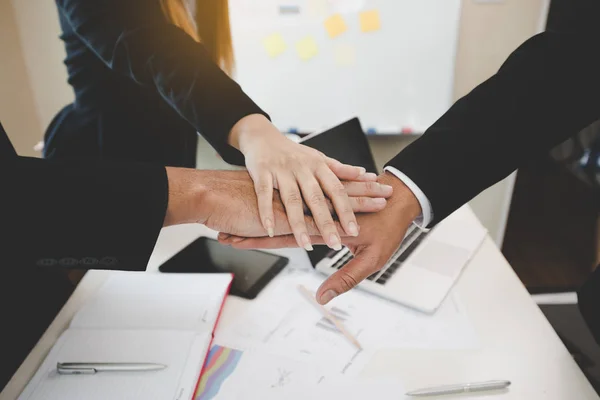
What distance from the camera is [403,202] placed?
33.8 inches

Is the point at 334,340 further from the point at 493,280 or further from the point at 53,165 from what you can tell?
the point at 53,165

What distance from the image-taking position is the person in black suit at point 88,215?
2.10ft

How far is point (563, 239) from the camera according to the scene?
267 centimetres

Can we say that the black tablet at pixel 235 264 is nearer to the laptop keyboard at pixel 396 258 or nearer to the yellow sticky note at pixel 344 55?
the laptop keyboard at pixel 396 258

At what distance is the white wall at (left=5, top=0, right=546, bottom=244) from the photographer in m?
2.02

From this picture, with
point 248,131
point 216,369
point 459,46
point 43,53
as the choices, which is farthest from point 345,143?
point 43,53

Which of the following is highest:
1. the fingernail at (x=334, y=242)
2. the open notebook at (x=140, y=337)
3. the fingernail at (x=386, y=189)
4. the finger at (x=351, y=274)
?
the fingernail at (x=386, y=189)

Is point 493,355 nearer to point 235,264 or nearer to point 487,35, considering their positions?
point 235,264

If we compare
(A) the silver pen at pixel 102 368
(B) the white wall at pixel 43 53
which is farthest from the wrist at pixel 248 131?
(B) the white wall at pixel 43 53

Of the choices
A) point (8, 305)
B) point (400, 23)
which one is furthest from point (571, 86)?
point (400, 23)

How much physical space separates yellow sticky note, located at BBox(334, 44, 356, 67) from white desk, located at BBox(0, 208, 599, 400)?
1.39m

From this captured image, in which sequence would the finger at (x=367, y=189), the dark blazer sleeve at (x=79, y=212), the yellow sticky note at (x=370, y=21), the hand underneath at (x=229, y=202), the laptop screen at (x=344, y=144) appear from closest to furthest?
the dark blazer sleeve at (x=79, y=212) → the hand underneath at (x=229, y=202) → the finger at (x=367, y=189) → the laptop screen at (x=344, y=144) → the yellow sticky note at (x=370, y=21)

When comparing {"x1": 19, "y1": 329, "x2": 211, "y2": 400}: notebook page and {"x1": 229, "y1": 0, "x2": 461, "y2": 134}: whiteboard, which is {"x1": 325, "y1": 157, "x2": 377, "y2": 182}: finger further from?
{"x1": 229, "y1": 0, "x2": 461, "y2": 134}: whiteboard

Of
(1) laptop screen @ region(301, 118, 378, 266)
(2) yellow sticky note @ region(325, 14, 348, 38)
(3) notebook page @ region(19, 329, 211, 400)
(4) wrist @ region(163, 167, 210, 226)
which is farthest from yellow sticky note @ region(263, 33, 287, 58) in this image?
(3) notebook page @ region(19, 329, 211, 400)
